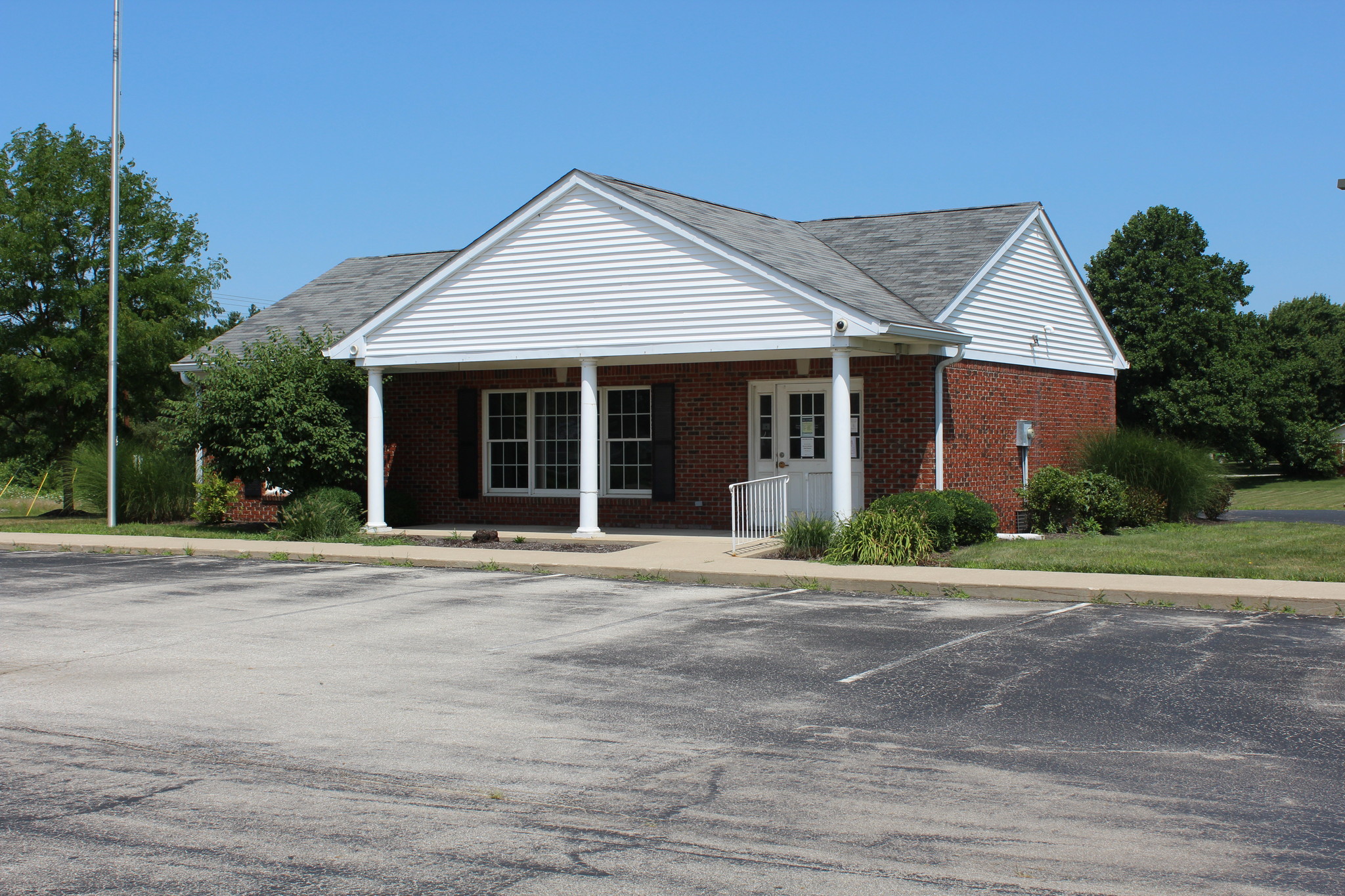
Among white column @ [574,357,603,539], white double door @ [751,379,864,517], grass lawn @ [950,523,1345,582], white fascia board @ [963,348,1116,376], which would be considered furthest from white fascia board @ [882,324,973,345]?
white column @ [574,357,603,539]

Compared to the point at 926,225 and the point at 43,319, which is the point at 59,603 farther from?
the point at 43,319

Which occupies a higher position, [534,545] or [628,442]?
[628,442]

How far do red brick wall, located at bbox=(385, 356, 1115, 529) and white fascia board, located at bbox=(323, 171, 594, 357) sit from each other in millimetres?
2399

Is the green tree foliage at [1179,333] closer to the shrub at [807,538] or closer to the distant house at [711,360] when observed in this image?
the distant house at [711,360]

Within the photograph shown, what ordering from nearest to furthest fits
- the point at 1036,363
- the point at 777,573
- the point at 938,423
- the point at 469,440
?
the point at 777,573, the point at 938,423, the point at 1036,363, the point at 469,440

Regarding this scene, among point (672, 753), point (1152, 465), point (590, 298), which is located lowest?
point (672, 753)

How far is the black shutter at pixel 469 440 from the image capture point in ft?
70.1

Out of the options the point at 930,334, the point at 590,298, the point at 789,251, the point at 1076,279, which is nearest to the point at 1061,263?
the point at 1076,279

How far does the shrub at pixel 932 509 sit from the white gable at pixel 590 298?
7.93 ft

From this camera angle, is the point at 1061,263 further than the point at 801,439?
Yes

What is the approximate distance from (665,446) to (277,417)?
241 inches

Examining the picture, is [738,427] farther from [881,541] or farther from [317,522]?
[317,522]

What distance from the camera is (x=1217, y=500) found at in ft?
72.7

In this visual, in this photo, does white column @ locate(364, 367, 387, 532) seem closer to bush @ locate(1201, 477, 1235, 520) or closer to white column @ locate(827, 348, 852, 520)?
white column @ locate(827, 348, 852, 520)
